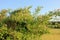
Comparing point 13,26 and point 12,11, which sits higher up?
point 12,11

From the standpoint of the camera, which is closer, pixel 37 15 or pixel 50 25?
pixel 37 15

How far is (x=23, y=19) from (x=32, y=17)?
1.26ft

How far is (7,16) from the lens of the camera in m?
7.29

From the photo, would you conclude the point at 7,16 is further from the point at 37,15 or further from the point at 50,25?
the point at 50,25

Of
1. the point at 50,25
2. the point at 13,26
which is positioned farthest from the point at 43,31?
the point at 13,26

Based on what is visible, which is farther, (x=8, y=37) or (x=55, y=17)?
(x=55, y=17)

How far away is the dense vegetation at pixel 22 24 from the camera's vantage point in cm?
709

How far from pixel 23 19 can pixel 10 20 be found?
0.45 metres

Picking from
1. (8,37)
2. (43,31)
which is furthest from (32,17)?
(8,37)

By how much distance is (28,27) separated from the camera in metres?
7.33

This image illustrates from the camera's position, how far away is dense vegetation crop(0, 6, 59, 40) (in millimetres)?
7090

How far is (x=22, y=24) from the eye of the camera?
7340mm

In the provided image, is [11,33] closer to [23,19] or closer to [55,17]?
[23,19]

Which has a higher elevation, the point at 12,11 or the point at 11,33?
the point at 12,11
